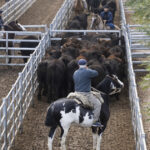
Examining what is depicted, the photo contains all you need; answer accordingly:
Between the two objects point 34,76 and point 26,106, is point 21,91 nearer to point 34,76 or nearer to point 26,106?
point 26,106

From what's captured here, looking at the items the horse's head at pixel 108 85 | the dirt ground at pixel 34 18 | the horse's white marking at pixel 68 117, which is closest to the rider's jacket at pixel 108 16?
the dirt ground at pixel 34 18

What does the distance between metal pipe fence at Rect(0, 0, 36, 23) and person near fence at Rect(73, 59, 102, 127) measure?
1512 cm

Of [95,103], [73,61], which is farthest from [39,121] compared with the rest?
[95,103]

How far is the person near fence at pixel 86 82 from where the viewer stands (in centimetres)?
994

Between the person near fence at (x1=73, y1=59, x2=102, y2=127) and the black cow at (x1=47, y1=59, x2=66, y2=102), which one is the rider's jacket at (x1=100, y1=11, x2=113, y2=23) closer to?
the black cow at (x1=47, y1=59, x2=66, y2=102)

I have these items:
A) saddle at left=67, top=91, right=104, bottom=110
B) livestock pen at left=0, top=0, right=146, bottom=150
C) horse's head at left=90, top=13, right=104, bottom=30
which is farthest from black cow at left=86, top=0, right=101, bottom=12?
saddle at left=67, top=91, right=104, bottom=110

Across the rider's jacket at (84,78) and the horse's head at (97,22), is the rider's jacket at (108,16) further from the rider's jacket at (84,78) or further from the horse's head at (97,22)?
the rider's jacket at (84,78)

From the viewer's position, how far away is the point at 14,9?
87.0 feet

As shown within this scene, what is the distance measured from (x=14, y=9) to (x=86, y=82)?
681 inches

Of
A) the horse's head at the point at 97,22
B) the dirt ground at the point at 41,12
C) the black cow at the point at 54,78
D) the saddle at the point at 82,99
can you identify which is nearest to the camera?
the saddle at the point at 82,99

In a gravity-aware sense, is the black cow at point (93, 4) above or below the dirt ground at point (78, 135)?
above

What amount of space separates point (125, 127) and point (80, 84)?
112 inches

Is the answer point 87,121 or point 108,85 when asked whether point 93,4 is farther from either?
point 87,121

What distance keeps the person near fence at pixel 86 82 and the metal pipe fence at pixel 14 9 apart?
15.1 m
